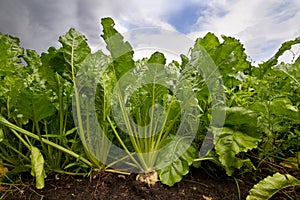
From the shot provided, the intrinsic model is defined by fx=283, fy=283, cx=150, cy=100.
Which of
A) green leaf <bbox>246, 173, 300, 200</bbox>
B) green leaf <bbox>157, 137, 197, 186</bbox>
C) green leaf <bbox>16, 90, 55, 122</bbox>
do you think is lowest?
green leaf <bbox>246, 173, 300, 200</bbox>

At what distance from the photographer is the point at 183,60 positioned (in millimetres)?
1192

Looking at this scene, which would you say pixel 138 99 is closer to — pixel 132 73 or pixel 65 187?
pixel 132 73

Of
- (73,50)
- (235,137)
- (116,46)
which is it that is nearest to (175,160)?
(235,137)

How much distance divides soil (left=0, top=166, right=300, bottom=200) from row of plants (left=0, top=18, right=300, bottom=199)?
0.13 ft

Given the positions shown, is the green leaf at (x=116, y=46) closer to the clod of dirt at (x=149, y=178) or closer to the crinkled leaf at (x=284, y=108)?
the clod of dirt at (x=149, y=178)

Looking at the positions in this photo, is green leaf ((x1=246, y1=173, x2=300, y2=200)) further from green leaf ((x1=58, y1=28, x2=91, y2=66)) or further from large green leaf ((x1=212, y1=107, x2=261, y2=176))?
green leaf ((x1=58, y1=28, x2=91, y2=66))

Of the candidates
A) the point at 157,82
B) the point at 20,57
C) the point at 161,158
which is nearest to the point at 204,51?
the point at 157,82

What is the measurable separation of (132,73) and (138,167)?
38 cm

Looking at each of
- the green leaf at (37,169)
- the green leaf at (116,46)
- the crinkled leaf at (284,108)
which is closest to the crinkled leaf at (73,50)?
the green leaf at (116,46)

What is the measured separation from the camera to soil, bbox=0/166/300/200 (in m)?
1.06

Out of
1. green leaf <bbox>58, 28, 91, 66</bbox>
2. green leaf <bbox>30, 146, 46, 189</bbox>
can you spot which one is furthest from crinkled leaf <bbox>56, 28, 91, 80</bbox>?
green leaf <bbox>30, 146, 46, 189</bbox>

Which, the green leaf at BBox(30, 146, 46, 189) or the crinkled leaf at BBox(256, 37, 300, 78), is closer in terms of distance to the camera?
the green leaf at BBox(30, 146, 46, 189)

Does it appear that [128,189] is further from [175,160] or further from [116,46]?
[116,46]

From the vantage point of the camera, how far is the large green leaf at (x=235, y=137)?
1050 millimetres
